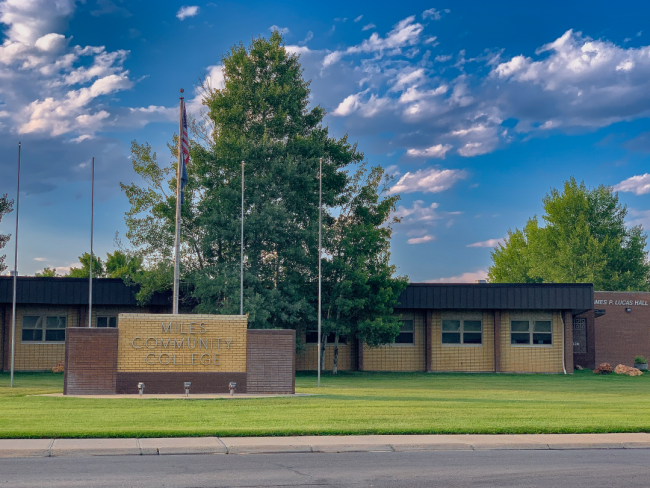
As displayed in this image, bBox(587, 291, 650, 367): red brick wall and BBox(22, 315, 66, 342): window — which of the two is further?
BBox(587, 291, 650, 367): red brick wall

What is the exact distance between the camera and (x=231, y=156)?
3378 cm

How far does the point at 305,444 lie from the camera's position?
1268 centimetres

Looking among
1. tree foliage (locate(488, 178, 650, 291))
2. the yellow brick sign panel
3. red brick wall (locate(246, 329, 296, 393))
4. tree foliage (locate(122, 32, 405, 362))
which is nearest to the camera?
the yellow brick sign panel

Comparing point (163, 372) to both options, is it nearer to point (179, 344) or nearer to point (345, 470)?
Answer: point (179, 344)

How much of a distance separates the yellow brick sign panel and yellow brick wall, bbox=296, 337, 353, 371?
15274 millimetres

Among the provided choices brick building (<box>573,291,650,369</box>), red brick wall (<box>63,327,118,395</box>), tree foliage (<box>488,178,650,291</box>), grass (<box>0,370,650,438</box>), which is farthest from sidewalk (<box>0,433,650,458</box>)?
tree foliage (<box>488,178,650,291</box>)

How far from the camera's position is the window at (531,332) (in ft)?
125

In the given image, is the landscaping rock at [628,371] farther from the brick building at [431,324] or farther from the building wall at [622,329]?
the building wall at [622,329]

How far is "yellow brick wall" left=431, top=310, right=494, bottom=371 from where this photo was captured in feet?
125

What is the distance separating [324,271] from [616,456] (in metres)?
23.0

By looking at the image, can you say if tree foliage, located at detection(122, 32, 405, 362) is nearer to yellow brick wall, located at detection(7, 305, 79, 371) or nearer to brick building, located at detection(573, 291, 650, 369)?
yellow brick wall, located at detection(7, 305, 79, 371)

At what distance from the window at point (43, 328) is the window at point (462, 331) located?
829 inches

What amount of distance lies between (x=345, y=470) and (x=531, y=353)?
97.4 feet

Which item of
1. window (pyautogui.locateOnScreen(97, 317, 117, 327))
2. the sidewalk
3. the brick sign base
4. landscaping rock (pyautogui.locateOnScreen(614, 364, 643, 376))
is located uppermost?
window (pyautogui.locateOnScreen(97, 317, 117, 327))
